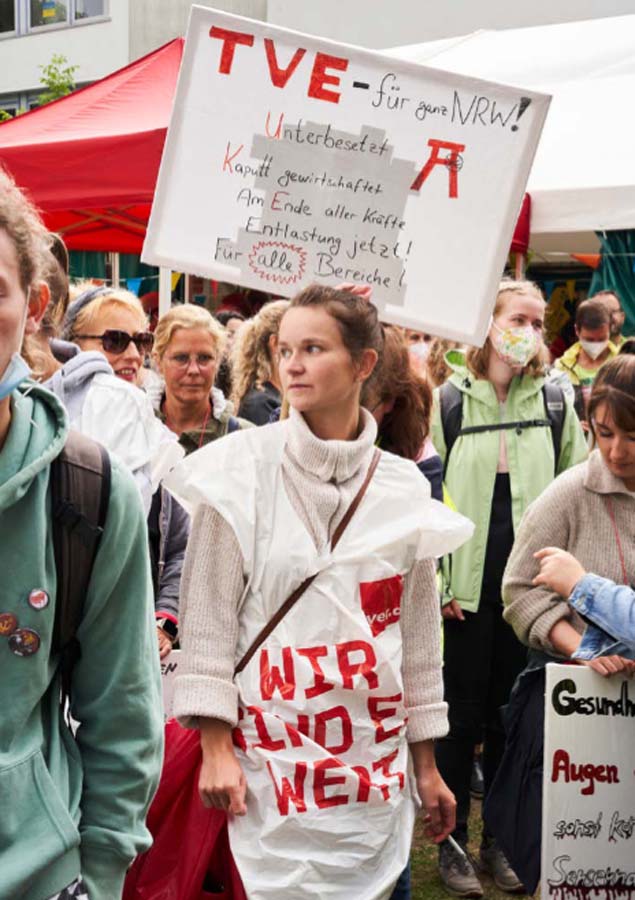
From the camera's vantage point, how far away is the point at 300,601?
2.85 m

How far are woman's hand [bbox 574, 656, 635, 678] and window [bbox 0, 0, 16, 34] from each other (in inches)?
1014

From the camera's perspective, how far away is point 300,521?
9.57ft

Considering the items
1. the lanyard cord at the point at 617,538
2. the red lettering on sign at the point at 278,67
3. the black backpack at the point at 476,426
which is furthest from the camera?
the black backpack at the point at 476,426

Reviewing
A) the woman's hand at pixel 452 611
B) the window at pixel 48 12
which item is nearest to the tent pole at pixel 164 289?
the woman's hand at pixel 452 611

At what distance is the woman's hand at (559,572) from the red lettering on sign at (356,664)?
0.75 m

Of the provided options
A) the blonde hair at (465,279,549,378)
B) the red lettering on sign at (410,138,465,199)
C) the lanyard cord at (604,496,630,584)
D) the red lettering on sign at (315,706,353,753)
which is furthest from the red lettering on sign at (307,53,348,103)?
the red lettering on sign at (315,706,353,753)

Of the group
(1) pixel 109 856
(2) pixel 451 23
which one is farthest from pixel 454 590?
(2) pixel 451 23

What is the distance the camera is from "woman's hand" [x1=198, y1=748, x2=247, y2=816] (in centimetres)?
276

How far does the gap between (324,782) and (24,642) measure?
4.10 ft

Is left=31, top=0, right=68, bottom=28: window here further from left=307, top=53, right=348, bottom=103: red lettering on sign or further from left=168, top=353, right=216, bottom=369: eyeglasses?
left=307, top=53, right=348, bottom=103: red lettering on sign

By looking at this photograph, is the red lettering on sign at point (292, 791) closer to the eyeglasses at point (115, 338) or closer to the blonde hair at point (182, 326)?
the eyeglasses at point (115, 338)

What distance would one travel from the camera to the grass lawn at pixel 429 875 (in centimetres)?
459

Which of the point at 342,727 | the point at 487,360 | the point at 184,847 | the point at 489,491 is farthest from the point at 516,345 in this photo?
the point at 184,847

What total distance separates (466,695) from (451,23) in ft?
58.7
